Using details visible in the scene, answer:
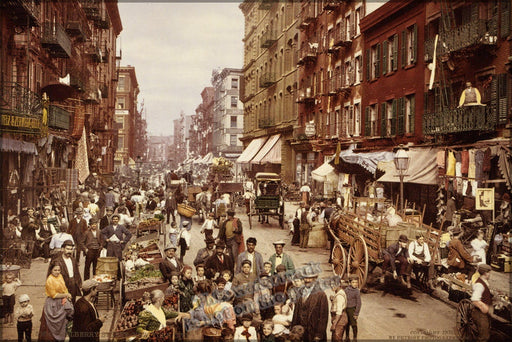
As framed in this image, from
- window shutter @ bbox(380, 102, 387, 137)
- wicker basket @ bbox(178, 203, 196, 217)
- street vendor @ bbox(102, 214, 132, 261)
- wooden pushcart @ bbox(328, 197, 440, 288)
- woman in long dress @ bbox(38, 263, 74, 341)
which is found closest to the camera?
woman in long dress @ bbox(38, 263, 74, 341)

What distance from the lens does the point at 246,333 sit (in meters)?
7.76

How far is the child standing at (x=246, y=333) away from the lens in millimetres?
7727

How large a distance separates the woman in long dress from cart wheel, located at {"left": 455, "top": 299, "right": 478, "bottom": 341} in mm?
7185

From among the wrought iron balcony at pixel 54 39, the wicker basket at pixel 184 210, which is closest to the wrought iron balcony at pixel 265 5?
the wrought iron balcony at pixel 54 39

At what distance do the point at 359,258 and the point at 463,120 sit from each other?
7.51m

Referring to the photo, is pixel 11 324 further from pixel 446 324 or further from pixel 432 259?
pixel 432 259

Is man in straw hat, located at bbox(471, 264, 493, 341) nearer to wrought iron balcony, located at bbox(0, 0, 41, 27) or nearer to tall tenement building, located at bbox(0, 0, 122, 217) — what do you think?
tall tenement building, located at bbox(0, 0, 122, 217)

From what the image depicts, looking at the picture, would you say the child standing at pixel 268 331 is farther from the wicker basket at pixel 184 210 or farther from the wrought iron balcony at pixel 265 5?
the wrought iron balcony at pixel 265 5

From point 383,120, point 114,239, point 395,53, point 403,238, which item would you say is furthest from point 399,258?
point 395,53

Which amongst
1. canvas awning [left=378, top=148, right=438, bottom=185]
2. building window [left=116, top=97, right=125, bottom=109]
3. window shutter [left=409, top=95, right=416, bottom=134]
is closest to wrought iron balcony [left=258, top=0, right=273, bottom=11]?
window shutter [left=409, top=95, right=416, bottom=134]

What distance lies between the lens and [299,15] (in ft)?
136

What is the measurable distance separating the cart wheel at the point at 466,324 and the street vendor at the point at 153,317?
5475 mm

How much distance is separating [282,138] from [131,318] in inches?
1485

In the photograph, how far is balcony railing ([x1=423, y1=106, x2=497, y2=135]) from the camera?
52.6 ft
